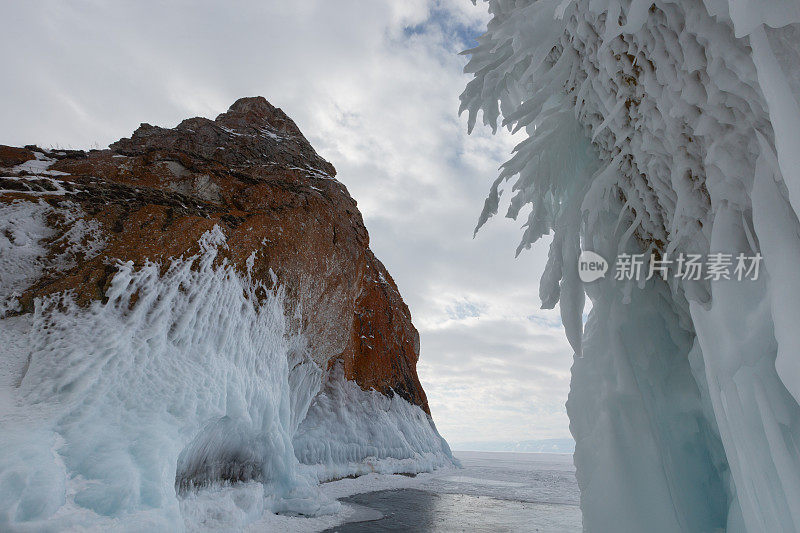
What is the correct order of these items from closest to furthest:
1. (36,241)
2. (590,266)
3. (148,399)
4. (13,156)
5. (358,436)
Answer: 1. (590,266)
2. (148,399)
3. (36,241)
4. (13,156)
5. (358,436)

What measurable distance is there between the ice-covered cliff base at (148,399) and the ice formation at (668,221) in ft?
15.0

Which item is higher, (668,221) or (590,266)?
(668,221)

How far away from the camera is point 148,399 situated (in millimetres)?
5336

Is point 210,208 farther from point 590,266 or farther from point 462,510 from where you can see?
point 462,510

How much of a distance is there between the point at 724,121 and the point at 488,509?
32.7 ft

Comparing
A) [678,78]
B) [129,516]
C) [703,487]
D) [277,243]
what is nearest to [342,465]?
[277,243]

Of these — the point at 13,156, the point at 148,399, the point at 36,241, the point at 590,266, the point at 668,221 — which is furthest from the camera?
the point at 13,156

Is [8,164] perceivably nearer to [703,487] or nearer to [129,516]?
[129,516]

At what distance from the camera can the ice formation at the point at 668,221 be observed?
199 cm

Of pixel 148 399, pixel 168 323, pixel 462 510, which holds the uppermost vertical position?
pixel 168 323

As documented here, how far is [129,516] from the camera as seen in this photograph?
4250 mm

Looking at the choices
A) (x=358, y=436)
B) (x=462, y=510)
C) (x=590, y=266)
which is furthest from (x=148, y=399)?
(x=358, y=436)

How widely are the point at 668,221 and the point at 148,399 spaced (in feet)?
19.9

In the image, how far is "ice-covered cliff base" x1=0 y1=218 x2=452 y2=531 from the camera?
Answer: 4086 millimetres
